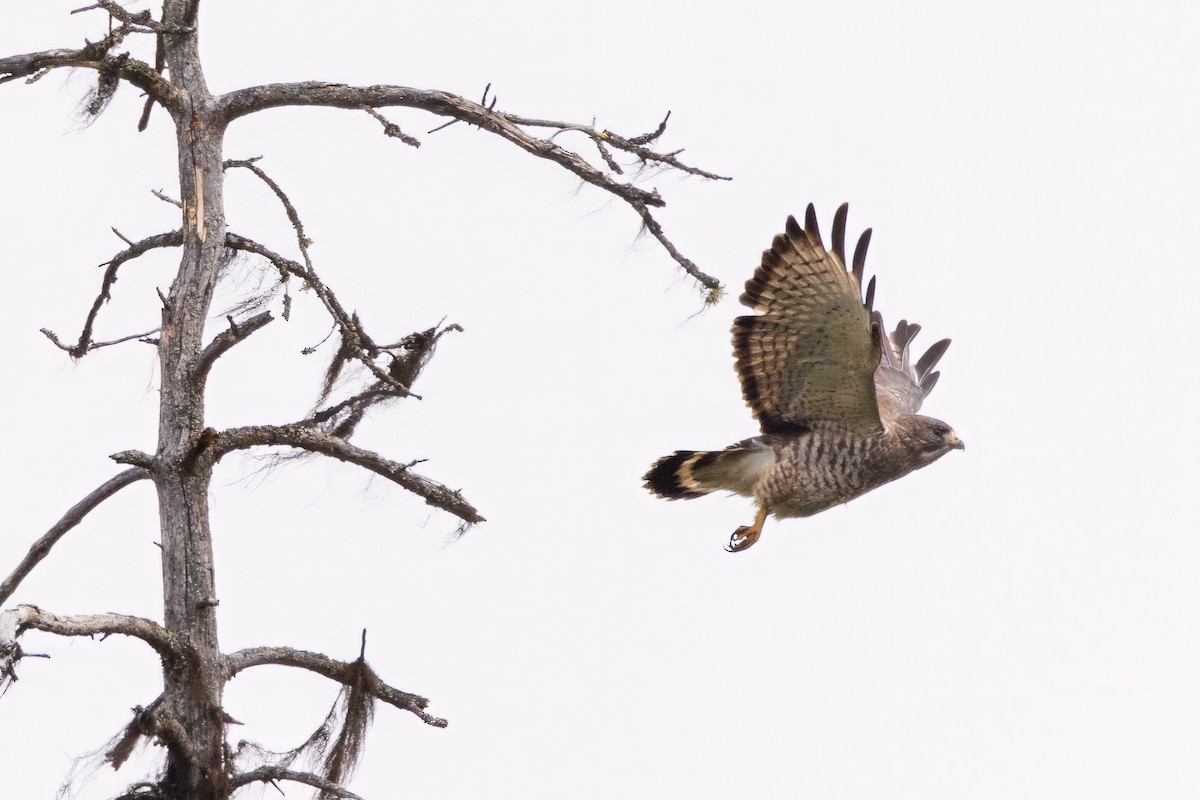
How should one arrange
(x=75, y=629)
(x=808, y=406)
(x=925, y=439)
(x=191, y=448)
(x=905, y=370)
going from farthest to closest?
(x=905, y=370) < (x=925, y=439) < (x=808, y=406) < (x=191, y=448) < (x=75, y=629)

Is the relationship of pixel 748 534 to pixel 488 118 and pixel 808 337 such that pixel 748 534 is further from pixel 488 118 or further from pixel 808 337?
pixel 488 118

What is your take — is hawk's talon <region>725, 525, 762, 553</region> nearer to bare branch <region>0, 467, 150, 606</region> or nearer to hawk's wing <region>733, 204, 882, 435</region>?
hawk's wing <region>733, 204, 882, 435</region>

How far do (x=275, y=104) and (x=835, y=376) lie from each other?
279cm

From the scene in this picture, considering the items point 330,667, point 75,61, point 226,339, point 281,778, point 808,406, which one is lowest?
point 281,778

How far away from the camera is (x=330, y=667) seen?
5.70m

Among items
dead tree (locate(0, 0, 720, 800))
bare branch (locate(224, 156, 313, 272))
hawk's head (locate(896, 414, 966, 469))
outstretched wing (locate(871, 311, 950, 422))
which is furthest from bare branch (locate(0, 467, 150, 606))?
outstretched wing (locate(871, 311, 950, 422))

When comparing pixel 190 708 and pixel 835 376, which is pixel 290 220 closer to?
pixel 190 708

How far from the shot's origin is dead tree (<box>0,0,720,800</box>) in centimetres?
538

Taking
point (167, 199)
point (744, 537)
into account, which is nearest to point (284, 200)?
point (167, 199)

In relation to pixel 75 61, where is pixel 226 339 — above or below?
below

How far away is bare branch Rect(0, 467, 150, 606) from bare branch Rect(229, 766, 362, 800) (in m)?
1.19

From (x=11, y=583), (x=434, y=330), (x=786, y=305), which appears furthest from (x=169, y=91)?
(x=786, y=305)

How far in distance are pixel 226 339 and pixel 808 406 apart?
2880 millimetres

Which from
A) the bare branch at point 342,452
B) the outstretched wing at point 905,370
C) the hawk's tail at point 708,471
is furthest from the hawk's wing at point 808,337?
the bare branch at point 342,452
